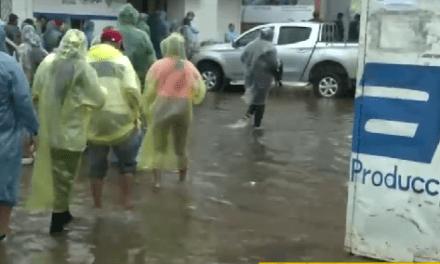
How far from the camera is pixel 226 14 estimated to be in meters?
30.0

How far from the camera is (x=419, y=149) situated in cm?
495

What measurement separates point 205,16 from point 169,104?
20.1m

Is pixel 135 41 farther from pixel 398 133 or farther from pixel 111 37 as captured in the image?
pixel 398 133

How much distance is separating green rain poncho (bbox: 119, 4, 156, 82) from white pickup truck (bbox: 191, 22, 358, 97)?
901 cm

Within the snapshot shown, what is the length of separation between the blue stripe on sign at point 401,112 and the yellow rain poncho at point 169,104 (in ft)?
10.7

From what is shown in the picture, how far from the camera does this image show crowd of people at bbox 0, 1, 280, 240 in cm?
605

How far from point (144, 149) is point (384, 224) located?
3845 millimetres

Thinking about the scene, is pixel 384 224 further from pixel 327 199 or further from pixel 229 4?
pixel 229 4

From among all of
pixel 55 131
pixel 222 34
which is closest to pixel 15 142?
pixel 55 131

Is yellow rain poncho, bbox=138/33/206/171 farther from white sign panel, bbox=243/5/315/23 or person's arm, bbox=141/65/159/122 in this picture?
white sign panel, bbox=243/5/315/23

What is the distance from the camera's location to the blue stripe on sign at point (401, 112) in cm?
486

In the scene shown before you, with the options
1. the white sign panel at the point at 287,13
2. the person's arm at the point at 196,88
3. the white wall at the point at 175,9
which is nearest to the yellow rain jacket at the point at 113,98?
the person's arm at the point at 196,88

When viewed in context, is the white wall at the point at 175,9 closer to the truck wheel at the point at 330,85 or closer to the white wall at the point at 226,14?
the white wall at the point at 226,14

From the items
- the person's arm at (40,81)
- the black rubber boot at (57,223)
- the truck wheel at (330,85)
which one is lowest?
the truck wheel at (330,85)
